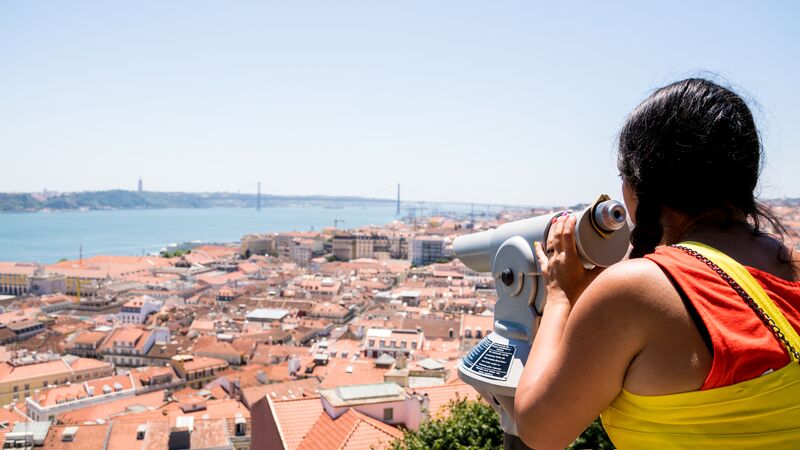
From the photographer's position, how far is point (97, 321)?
1153 inches

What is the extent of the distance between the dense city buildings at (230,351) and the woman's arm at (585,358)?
0.89m

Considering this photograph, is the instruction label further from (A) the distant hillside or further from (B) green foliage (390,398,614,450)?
(A) the distant hillside

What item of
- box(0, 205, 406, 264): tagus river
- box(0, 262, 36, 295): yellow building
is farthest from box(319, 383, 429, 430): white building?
box(0, 205, 406, 264): tagus river

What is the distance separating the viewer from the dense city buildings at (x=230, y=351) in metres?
7.21

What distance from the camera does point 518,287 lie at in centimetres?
124

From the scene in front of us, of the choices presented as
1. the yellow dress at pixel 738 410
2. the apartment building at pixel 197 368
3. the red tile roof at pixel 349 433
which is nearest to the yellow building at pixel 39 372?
the apartment building at pixel 197 368

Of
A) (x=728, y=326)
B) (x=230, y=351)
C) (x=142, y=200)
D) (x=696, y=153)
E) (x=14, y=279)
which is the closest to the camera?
(x=728, y=326)

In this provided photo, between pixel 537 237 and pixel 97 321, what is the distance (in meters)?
31.5

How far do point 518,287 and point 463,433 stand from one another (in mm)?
2758

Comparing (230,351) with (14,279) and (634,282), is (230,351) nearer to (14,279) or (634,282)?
(634,282)

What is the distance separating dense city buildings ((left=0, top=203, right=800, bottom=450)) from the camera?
23.6 ft

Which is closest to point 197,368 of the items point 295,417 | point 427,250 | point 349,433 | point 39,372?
Result: point 39,372

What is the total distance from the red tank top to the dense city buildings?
0.85 metres

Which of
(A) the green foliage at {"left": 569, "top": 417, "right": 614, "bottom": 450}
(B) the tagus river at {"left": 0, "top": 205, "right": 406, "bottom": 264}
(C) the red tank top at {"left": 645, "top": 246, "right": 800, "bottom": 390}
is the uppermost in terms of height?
(C) the red tank top at {"left": 645, "top": 246, "right": 800, "bottom": 390}
